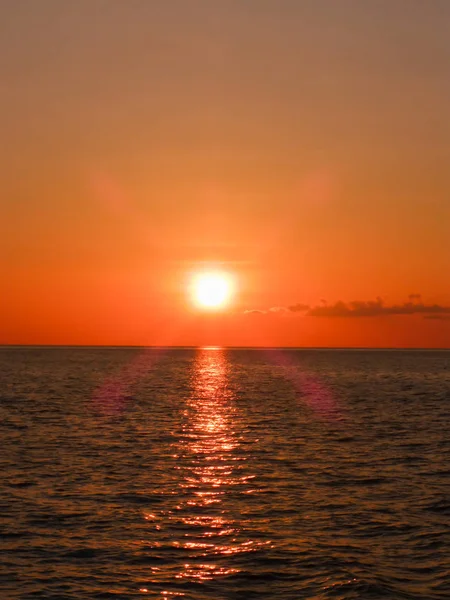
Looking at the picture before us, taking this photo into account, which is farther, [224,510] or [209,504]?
[209,504]

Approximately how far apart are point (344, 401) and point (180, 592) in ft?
237

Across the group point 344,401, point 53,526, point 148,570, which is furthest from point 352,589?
point 344,401

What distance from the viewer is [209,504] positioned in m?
31.4

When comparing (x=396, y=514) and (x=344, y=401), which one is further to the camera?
(x=344, y=401)

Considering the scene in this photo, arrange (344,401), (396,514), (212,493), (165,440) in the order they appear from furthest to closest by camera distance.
A: 1. (344,401)
2. (165,440)
3. (212,493)
4. (396,514)

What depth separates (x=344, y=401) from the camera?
3595 inches

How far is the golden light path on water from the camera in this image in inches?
918

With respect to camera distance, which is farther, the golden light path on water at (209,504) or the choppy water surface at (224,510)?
the golden light path on water at (209,504)

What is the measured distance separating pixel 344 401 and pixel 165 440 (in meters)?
44.1

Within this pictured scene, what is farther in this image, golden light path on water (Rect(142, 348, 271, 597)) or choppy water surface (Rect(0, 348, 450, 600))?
golden light path on water (Rect(142, 348, 271, 597))

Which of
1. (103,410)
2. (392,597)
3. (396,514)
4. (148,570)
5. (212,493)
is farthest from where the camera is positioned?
(103,410)

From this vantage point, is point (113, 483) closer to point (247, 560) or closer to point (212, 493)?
point (212, 493)

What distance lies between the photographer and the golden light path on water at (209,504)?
918 inches

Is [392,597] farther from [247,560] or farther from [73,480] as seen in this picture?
[73,480]
